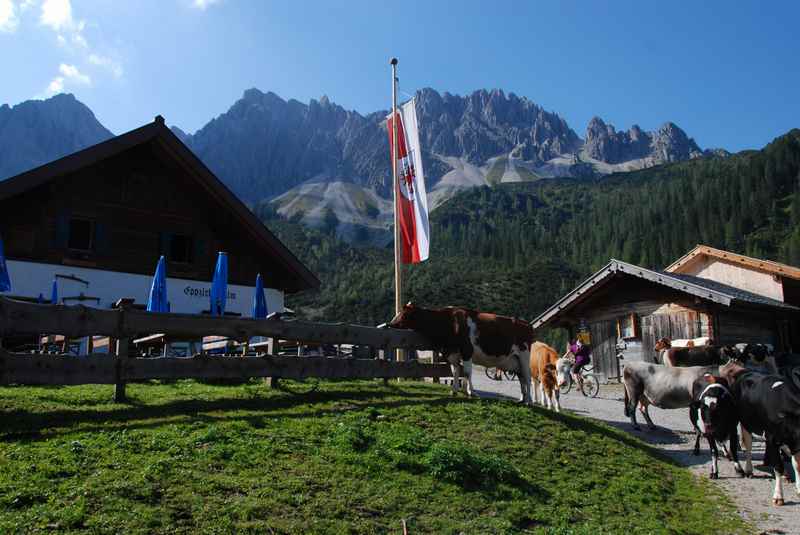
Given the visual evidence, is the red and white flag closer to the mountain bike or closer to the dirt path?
the dirt path

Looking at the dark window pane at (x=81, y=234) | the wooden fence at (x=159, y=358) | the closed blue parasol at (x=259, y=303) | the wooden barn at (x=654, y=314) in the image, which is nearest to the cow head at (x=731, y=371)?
the wooden fence at (x=159, y=358)

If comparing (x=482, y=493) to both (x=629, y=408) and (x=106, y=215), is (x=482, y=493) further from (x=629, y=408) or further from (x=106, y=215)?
(x=106, y=215)

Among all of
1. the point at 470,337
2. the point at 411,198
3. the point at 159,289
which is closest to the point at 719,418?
the point at 470,337

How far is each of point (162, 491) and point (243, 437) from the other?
1.83 meters

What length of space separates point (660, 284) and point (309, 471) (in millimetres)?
23217

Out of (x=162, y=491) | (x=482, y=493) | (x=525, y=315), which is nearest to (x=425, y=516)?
(x=482, y=493)

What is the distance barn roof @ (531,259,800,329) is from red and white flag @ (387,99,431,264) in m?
8.22

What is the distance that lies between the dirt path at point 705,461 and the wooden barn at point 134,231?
451 inches

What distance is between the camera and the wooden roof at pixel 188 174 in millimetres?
18891

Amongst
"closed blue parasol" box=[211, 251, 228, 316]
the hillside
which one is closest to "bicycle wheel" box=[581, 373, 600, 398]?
"closed blue parasol" box=[211, 251, 228, 316]

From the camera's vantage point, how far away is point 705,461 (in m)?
11.9

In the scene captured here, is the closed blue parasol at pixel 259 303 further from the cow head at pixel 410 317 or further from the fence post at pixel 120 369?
the fence post at pixel 120 369

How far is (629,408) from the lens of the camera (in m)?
15.6

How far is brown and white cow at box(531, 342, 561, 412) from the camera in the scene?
50.9ft
